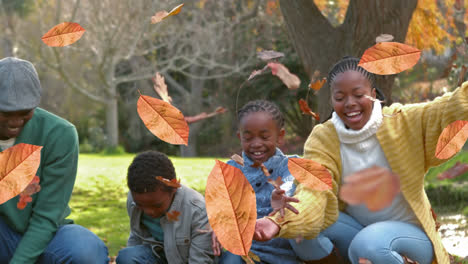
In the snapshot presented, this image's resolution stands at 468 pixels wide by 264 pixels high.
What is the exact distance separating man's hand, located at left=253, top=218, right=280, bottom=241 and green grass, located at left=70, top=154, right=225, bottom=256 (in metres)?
2.24

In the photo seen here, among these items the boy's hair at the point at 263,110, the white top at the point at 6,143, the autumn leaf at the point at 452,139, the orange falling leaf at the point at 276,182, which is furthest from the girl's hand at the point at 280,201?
the white top at the point at 6,143

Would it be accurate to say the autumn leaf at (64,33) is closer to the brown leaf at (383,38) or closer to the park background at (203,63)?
the park background at (203,63)

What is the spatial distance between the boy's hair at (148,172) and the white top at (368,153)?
0.85m

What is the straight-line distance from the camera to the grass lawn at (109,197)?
190 inches

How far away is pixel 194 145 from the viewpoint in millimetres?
19562

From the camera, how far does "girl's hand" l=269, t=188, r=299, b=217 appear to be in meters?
1.98

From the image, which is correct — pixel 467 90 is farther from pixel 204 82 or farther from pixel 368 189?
pixel 204 82

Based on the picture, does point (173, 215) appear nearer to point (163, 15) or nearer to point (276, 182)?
point (276, 182)

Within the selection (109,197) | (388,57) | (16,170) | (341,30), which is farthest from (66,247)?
(109,197)

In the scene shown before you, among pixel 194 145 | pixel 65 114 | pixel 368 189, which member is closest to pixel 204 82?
pixel 194 145

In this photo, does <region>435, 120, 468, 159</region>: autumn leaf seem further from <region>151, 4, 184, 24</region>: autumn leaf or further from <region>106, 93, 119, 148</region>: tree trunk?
<region>106, 93, 119, 148</region>: tree trunk

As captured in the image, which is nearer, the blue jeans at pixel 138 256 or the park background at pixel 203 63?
the blue jeans at pixel 138 256

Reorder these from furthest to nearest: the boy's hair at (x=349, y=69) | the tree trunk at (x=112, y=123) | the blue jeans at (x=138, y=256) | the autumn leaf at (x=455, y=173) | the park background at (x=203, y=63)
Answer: the tree trunk at (x=112, y=123)
the park background at (x=203, y=63)
the autumn leaf at (x=455, y=173)
the blue jeans at (x=138, y=256)
the boy's hair at (x=349, y=69)

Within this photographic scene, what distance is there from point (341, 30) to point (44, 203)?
2930mm
